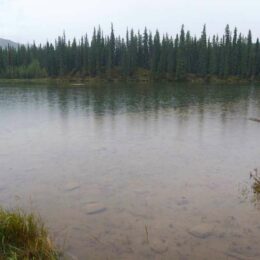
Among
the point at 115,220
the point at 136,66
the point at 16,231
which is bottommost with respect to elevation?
the point at 115,220

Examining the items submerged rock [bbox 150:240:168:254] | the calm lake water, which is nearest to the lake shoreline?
the calm lake water

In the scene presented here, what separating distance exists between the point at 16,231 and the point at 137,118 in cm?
2344

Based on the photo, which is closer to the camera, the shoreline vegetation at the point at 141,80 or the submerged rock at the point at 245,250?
the submerged rock at the point at 245,250

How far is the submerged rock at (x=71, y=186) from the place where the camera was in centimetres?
1215

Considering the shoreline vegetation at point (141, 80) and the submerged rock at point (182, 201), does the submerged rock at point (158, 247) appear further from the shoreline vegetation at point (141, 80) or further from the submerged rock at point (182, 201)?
the shoreline vegetation at point (141, 80)

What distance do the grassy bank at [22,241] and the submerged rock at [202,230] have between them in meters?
3.84

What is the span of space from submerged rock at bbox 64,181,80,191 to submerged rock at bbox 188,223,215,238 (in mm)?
5186

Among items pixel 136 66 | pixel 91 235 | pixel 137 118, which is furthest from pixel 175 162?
pixel 136 66

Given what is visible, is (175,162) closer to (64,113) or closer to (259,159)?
(259,159)

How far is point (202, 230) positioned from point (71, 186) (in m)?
5.71

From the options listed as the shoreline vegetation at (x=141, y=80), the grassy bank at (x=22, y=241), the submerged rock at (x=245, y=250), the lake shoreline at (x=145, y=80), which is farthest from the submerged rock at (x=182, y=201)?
the lake shoreline at (x=145, y=80)

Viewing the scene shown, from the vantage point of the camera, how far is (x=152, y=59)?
117562mm

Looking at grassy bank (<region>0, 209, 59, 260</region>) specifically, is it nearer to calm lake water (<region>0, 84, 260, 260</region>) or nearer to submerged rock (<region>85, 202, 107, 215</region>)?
calm lake water (<region>0, 84, 260, 260</region>)

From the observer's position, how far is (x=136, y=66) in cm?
12544
